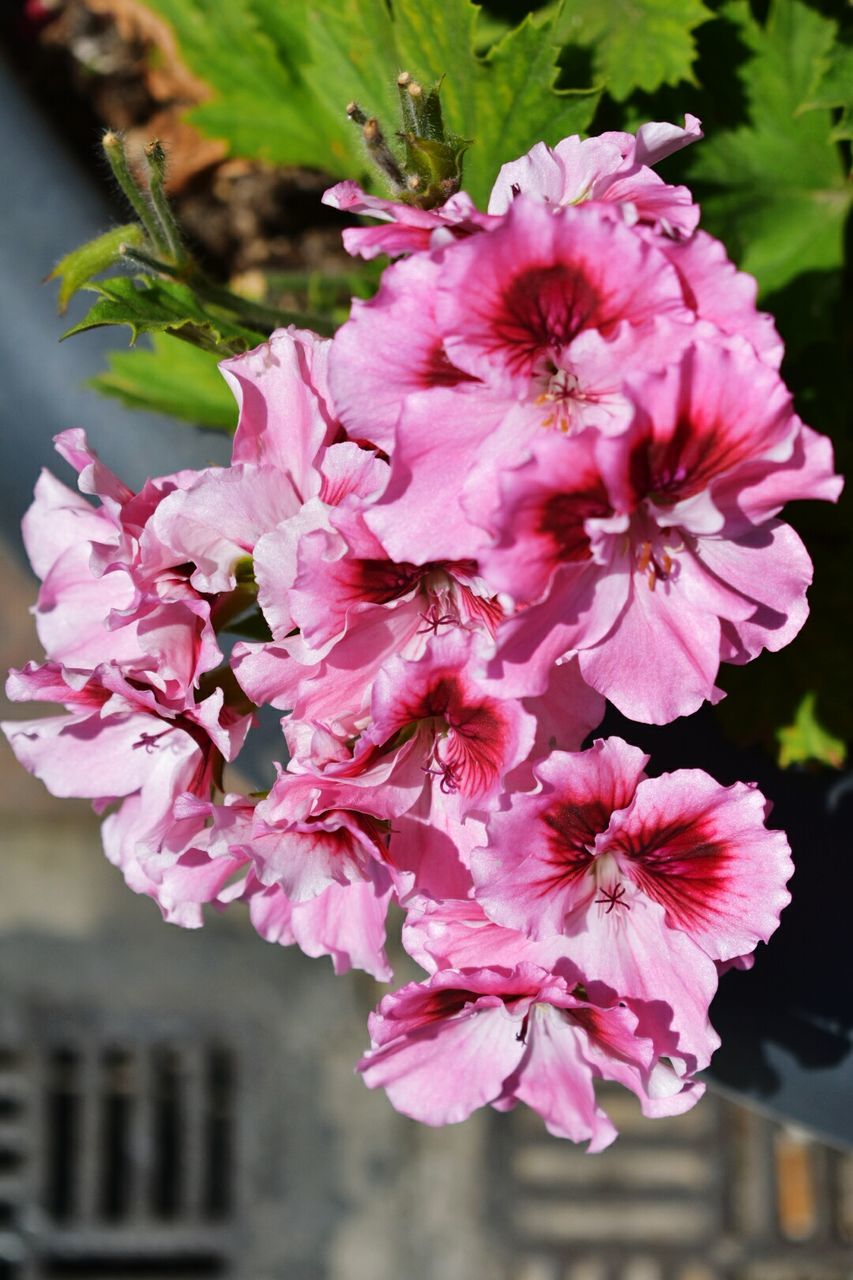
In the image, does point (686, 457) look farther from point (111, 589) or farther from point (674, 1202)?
point (674, 1202)

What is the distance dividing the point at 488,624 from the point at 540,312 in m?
0.15

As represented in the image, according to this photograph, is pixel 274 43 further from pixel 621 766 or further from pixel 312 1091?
pixel 312 1091

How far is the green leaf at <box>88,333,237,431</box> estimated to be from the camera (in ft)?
3.74

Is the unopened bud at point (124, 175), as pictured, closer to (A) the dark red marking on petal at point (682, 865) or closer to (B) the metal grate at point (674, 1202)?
(A) the dark red marking on petal at point (682, 865)

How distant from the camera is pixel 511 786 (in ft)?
2.24

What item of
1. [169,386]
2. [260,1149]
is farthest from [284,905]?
[260,1149]

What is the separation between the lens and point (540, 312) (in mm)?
617

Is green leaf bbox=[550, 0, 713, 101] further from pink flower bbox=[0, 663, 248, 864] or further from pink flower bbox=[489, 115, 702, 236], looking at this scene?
pink flower bbox=[0, 663, 248, 864]

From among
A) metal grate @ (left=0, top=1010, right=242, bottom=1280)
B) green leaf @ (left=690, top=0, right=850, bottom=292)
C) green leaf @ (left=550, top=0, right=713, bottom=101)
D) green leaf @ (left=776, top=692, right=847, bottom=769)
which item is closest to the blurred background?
metal grate @ (left=0, top=1010, right=242, bottom=1280)

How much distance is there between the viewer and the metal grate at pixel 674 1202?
1875 millimetres

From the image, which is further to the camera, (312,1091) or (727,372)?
(312,1091)

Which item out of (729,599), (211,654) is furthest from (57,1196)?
(729,599)

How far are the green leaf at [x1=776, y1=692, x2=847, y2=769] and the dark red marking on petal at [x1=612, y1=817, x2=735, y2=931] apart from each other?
465mm

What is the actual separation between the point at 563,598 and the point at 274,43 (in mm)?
880
